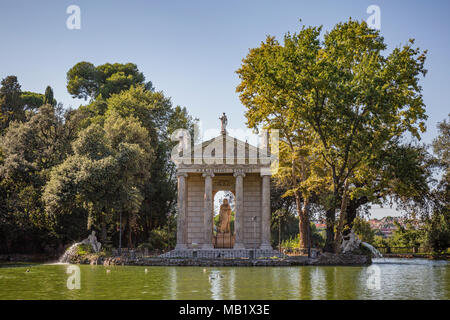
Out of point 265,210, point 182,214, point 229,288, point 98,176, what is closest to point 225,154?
point 265,210

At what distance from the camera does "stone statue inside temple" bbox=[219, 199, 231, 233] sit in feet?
143

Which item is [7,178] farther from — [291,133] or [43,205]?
[291,133]

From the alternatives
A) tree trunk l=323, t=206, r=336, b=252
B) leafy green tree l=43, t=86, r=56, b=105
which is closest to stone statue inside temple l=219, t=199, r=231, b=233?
tree trunk l=323, t=206, r=336, b=252

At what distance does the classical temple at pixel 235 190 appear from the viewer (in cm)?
4038

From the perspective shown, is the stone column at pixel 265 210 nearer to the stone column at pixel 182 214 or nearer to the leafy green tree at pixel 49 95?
the stone column at pixel 182 214

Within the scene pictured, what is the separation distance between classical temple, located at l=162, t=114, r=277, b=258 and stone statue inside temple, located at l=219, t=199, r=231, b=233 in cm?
40

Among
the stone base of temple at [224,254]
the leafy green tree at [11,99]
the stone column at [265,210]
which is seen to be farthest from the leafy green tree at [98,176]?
the leafy green tree at [11,99]

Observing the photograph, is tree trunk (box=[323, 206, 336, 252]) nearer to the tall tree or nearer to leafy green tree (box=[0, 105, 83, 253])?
leafy green tree (box=[0, 105, 83, 253])

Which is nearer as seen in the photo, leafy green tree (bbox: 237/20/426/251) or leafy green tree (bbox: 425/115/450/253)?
leafy green tree (bbox: 237/20/426/251)

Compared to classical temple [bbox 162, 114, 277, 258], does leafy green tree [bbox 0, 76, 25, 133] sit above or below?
above

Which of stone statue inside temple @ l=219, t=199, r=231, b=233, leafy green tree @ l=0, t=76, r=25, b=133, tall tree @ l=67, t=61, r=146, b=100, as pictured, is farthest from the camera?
tall tree @ l=67, t=61, r=146, b=100

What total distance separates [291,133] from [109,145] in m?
15.8

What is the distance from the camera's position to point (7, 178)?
138 ft
